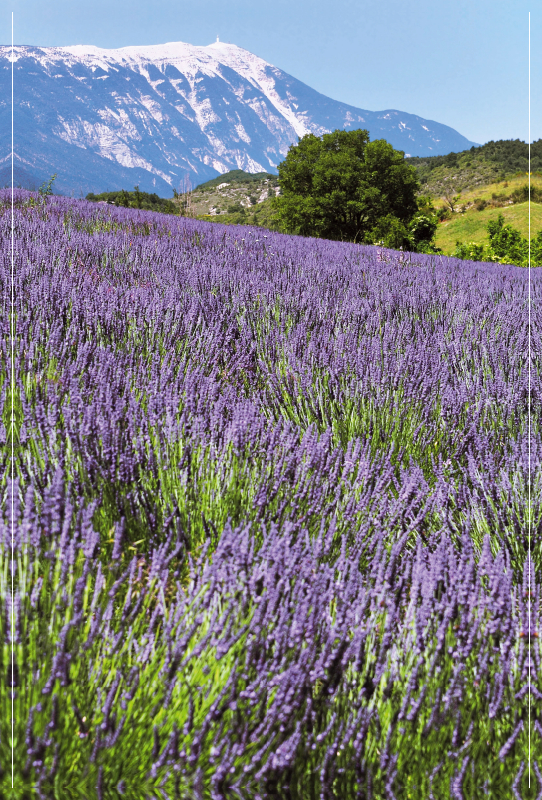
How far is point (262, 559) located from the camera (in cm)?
97

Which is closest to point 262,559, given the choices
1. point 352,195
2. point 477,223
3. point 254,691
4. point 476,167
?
point 254,691

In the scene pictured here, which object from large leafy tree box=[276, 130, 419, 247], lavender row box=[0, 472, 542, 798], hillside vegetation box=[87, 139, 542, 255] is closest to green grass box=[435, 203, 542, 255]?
hillside vegetation box=[87, 139, 542, 255]

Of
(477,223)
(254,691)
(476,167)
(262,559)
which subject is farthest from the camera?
(476,167)

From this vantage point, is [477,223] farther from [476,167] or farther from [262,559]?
[262,559]

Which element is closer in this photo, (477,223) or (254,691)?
(254,691)

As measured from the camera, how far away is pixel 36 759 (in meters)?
0.57

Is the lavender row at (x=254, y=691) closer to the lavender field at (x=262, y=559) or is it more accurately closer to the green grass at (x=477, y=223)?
the lavender field at (x=262, y=559)

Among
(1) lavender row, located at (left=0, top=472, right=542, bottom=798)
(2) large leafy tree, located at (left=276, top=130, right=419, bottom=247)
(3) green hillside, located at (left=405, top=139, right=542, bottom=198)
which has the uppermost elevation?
(3) green hillside, located at (left=405, top=139, right=542, bottom=198)

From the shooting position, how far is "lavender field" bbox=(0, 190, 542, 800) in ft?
2.04

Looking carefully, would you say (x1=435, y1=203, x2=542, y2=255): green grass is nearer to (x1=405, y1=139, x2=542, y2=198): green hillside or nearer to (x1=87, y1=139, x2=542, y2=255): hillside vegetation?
(x1=87, y1=139, x2=542, y2=255): hillside vegetation

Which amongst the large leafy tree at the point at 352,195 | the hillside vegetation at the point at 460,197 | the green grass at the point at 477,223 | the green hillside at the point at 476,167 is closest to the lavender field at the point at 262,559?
the hillside vegetation at the point at 460,197

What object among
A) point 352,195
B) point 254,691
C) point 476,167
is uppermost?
point 476,167

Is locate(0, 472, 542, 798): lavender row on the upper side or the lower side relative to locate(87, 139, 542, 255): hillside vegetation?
lower

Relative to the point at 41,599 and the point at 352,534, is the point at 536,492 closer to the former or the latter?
the point at 352,534
